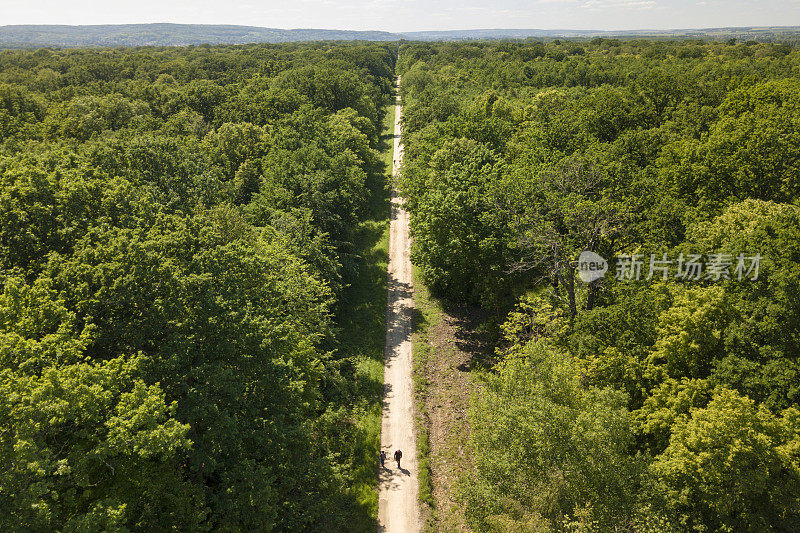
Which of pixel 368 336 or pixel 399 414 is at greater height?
pixel 368 336

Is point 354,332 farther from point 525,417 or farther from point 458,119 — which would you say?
point 458,119

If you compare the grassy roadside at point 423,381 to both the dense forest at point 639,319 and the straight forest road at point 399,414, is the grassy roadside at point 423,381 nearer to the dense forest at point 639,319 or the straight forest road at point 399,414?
the straight forest road at point 399,414

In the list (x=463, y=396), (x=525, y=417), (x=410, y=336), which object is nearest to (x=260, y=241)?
(x=410, y=336)

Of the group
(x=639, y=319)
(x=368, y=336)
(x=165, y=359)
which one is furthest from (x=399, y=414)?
(x=165, y=359)

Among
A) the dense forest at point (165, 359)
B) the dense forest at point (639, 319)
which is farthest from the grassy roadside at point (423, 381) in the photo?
the dense forest at point (165, 359)

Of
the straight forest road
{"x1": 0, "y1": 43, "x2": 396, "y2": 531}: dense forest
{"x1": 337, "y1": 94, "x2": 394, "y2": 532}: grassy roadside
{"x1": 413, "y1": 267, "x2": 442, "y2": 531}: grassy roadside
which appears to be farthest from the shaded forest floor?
{"x1": 0, "y1": 43, "x2": 396, "y2": 531}: dense forest

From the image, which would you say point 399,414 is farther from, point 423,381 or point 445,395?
point 445,395
